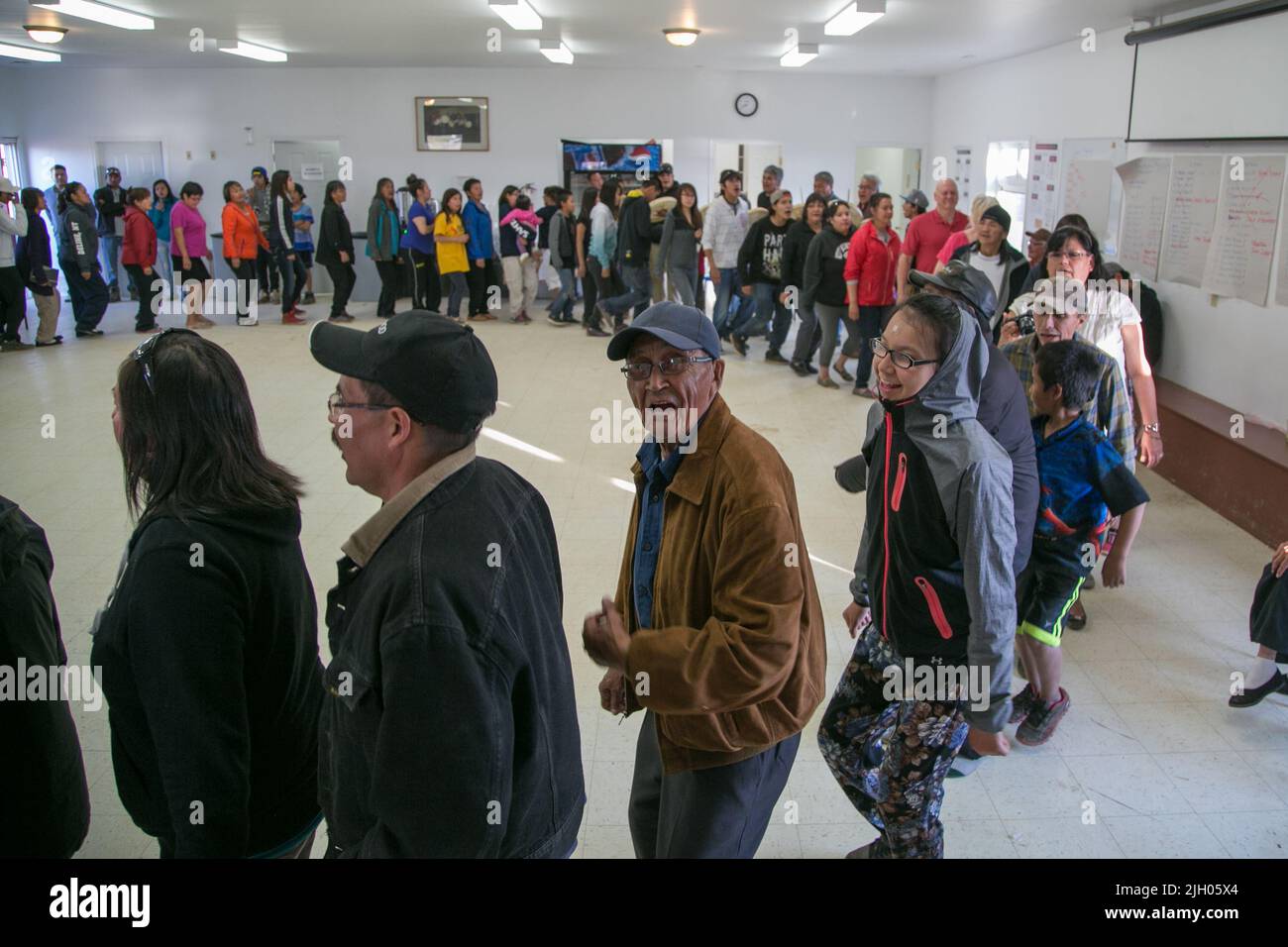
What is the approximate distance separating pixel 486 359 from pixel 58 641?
113 centimetres

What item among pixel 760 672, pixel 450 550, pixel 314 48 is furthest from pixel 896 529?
pixel 314 48

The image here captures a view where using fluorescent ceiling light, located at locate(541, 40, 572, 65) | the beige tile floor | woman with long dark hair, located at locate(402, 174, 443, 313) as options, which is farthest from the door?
the beige tile floor

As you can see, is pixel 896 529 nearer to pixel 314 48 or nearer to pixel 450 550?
pixel 450 550

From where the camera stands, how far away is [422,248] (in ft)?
38.4

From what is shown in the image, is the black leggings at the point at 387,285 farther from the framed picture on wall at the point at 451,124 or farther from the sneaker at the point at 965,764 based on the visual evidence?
the sneaker at the point at 965,764

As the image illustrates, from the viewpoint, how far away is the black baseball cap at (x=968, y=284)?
2820 millimetres

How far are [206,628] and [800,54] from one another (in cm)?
1138

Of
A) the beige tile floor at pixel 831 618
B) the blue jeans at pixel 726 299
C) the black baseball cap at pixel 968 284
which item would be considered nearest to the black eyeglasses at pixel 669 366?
the black baseball cap at pixel 968 284

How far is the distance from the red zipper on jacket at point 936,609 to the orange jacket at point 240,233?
1046 cm

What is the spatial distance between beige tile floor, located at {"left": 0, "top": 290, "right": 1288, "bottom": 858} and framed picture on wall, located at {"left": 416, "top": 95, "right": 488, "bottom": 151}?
6.56 meters

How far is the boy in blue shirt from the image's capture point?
302 centimetres

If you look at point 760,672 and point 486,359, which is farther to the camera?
point 760,672

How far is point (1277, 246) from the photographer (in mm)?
5895

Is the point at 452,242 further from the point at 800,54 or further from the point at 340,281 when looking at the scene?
the point at 800,54
